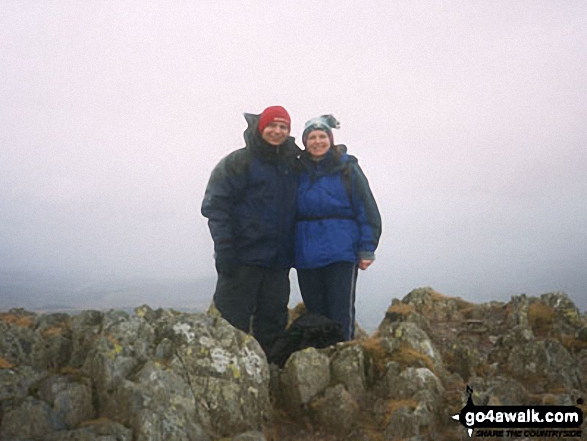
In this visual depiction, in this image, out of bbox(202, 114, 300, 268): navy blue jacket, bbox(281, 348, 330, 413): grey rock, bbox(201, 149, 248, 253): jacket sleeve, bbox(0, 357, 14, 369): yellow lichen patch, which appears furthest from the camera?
bbox(202, 114, 300, 268): navy blue jacket

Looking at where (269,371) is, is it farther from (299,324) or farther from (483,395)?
(483,395)

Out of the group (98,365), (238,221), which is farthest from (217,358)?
(238,221)

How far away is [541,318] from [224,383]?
40.8 ft

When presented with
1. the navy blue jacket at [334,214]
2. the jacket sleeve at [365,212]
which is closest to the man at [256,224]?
the navy blue jacket at [334,214]

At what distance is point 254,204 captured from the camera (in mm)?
12469

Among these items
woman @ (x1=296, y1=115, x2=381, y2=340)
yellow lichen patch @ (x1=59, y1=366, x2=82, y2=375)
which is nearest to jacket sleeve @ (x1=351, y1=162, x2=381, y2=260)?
woman @ (x1=296, y1=115, x2=381, y2=340)

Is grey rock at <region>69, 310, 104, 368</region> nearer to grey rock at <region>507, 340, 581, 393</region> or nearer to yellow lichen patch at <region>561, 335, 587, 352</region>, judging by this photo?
grey rock at <region>507, 340, 581, 393</region>

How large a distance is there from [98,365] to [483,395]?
23.7 feet

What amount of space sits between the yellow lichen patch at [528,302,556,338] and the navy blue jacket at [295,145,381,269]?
284 inches

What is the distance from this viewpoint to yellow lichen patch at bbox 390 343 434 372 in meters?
10.3

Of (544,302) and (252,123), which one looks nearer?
(252,123)

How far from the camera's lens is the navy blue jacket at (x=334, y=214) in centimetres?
1252

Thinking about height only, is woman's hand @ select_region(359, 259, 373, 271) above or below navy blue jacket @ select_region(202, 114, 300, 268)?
below

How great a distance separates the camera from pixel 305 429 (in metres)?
8.80
